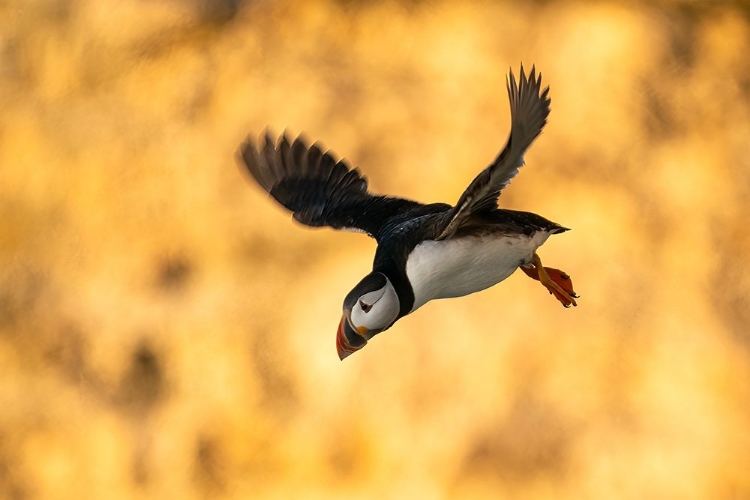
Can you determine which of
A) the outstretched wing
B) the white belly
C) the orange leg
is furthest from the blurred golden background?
the outstretched wing

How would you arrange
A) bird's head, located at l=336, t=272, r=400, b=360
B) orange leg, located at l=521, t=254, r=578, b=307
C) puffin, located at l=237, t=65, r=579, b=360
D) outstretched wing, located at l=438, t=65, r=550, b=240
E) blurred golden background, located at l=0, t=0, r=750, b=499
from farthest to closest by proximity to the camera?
1. blurred golden background, located at l=0, t=0, r=750, b=499
2. orange leg, located at l=521, t=254, r=578, b=307
3. bird's head, located at l=336, t=272, r=400, b=360
4. puffin, located at l=237, t=65, r=579, b=360
5. outstretched wing, located at l=438, t=65, r=550, b=240

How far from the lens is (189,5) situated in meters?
5.04

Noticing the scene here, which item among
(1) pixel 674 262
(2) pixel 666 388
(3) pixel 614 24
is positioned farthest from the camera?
(3) pixel 614 24

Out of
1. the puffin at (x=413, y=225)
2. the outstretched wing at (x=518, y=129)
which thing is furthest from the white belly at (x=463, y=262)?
the outstretched wing at (x=518, y=129)

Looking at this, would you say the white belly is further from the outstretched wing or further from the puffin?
the outstretched wing

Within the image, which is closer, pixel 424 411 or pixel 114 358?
pixel 424 411

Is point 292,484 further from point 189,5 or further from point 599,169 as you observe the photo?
point 189,5

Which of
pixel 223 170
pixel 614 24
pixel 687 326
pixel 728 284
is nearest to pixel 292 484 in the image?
pixel 223 170

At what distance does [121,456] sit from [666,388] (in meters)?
2.46

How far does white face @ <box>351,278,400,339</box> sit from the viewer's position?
242 centimetres

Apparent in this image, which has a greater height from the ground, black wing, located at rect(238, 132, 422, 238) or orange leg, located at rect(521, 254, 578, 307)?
orange leg, located at rect(521, 254, 578, 307)

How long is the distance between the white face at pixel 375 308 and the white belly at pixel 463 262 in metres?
0.09

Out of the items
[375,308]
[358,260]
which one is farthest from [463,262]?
[358,260]

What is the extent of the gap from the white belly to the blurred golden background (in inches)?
64.6
